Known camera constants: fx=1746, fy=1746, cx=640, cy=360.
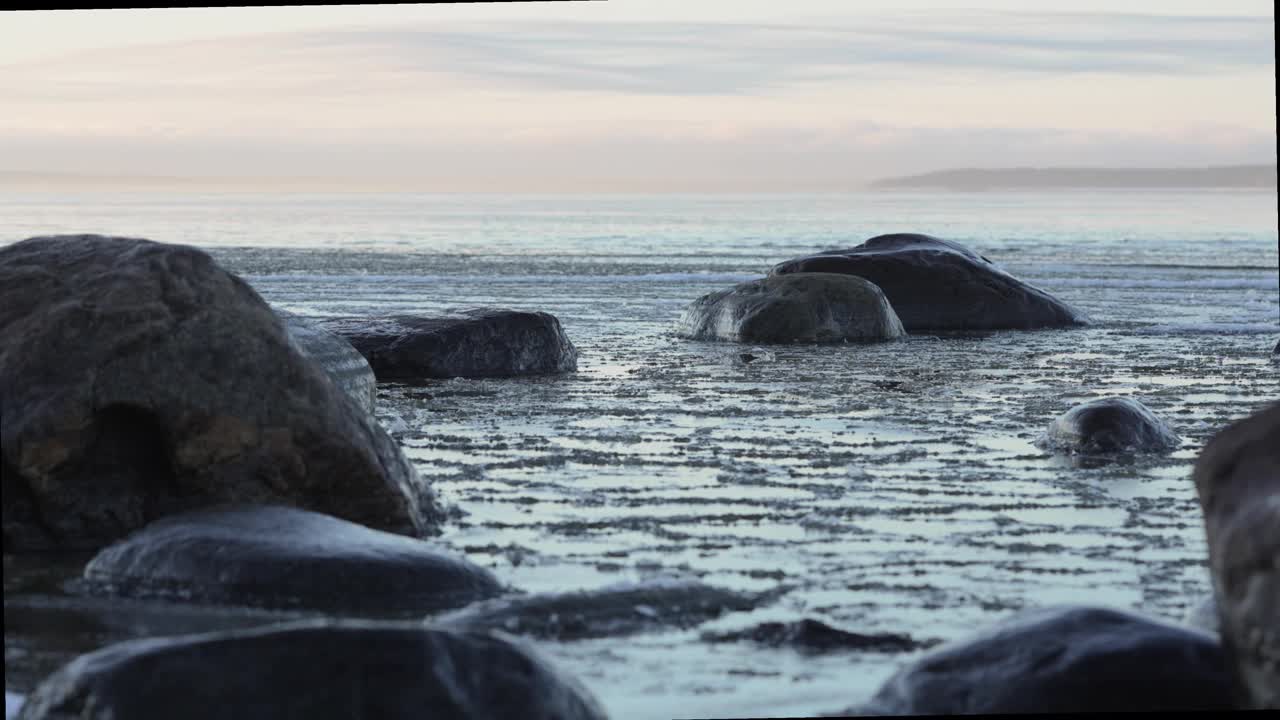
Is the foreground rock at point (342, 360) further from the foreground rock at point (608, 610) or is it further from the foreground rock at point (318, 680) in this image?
the foreground rock at point (318, 680)

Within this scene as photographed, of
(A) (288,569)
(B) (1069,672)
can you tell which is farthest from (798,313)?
(B) (1069,672)

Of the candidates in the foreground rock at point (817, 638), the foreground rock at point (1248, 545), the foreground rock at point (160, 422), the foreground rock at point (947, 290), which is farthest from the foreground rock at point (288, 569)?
the foreground rock at point (947, 290)

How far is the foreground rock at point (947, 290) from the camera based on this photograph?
16.8 meters

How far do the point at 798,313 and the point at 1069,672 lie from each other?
34.5 ft

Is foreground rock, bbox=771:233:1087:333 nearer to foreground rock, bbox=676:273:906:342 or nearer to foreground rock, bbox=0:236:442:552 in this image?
foreground rock, bbox=676:273:906:342

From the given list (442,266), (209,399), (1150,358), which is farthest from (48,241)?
(442,266)

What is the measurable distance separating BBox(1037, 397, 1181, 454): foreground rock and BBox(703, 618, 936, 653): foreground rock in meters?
3.69

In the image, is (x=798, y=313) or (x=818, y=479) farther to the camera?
(x=798, y=313)

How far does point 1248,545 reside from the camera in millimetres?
4035

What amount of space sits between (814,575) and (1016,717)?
168 cm

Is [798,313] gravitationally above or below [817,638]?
above

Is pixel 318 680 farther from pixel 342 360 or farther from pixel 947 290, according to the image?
pixel 947 290

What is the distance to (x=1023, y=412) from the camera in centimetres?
1005

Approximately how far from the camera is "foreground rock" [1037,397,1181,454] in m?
8.57
